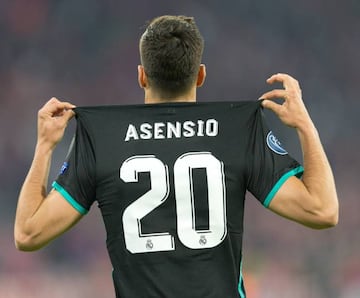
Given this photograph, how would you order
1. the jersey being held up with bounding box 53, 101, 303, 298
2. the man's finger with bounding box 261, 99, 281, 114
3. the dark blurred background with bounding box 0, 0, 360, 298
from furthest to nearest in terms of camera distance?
1. the dark blurred background with bounding box 0, 0, 360, 298
2. the man's finger with bounding box 261, 99, 281, 114
3. the jersey being held up with bounding box 53, 101, 303, 298

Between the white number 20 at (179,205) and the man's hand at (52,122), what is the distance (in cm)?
19

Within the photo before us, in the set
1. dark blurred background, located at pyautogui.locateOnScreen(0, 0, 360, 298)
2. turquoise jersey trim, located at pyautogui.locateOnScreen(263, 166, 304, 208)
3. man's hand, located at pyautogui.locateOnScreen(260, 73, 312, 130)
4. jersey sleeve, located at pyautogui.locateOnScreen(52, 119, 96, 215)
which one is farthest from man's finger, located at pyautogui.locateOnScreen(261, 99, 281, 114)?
dark blurred background, located at pyautogui.locateOnScreen(0, 0, 360, 298)

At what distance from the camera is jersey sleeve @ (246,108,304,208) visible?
151 centimetres

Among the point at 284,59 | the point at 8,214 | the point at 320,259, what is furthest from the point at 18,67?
the point at 320,259

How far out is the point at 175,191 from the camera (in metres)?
1.48

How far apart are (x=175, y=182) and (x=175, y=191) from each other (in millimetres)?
17

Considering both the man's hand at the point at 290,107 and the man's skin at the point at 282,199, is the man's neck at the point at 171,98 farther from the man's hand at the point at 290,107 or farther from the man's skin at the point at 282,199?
the man's hand at the point at 290,107

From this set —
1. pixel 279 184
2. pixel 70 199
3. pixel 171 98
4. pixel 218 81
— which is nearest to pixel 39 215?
pixel 70 199

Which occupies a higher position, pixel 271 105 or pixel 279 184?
pixel 271 105

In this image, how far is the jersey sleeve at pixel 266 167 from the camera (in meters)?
1.51

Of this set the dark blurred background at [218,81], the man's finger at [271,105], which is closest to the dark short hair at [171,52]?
the man's finger at [271,105]

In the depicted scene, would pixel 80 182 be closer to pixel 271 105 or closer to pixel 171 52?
pixel 171 52

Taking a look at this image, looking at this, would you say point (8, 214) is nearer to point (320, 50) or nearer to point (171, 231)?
point (320, 50)

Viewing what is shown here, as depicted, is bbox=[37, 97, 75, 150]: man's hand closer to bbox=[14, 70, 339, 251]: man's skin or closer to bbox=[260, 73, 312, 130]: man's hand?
bbox=[14, 70, 339, 251]: man's skin
